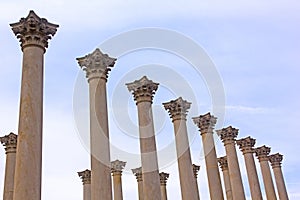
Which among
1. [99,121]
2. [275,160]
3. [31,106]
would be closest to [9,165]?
[99,121]

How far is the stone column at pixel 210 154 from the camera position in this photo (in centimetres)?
3428

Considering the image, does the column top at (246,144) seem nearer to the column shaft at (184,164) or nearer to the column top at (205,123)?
the column top at (205,123)

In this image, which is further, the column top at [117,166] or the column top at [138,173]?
the column top at [138,173]

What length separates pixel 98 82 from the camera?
27.0 metres

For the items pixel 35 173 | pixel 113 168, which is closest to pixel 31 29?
pixel 35 173

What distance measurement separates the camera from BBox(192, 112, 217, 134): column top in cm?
3744

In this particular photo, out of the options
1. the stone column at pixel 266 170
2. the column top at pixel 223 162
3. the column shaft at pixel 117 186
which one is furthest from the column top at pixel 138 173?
the stone column at pixel 266 170

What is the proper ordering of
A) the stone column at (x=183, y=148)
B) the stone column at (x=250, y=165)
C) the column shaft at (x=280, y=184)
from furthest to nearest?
the column shaft at (x=280, y=184) < the stone column at (x=250, y=165) < the stone column at (x=183, y=148)

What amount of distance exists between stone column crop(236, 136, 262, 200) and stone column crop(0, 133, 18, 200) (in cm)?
2166

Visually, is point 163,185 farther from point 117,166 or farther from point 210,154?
point 210,154

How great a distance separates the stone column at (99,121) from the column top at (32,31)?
16.7ft

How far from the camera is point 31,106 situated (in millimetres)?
20406

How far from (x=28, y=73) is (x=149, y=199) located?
479 inches

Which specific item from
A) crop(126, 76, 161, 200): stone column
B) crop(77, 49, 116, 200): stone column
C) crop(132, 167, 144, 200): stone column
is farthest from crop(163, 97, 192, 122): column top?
crop(132, 167, 144, 200): stone column
